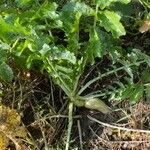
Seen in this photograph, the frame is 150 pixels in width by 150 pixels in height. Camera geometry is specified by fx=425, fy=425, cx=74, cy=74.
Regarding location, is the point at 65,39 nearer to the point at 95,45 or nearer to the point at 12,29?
the point at 95,45

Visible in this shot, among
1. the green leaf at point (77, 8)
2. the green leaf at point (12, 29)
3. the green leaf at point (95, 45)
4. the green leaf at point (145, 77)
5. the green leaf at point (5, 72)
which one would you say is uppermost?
the green leaf at point (12, 29)

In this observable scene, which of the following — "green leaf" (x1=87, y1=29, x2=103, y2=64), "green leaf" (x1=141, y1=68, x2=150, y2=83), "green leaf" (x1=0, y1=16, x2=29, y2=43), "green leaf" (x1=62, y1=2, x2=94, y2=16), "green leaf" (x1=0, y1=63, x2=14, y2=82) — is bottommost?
"green leaf" (x1=141, y1=68, x2=150, y2=83)

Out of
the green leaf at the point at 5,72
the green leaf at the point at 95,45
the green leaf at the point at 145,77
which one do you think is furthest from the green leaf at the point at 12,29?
the green leaf at the point at 145,77

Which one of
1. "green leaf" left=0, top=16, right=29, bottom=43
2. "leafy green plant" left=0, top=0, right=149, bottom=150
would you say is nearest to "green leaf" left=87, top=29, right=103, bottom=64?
"leafy green plant" left=0, top=0, right=149, bottom=150

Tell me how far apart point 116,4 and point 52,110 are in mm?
651

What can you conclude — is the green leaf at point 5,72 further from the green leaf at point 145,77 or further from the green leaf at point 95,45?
the green leaf at point 145,77

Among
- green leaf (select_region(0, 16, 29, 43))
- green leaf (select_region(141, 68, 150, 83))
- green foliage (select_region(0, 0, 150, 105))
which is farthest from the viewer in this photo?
green leaf (select_region(141, 68, 150, 83))

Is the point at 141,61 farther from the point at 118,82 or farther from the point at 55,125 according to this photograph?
A: the point at 55,125

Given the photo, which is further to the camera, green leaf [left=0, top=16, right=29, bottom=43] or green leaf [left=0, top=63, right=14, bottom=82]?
green leaf [left=0, top=63, right=14, bottom=82]

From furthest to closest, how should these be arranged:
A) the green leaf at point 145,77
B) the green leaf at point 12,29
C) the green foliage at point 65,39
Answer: the green leaf at point 145,77 < the green foliage at point 65,39 < the green leaf at point 12,29

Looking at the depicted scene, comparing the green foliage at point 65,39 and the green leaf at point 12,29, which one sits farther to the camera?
the green foliage at point 65,39

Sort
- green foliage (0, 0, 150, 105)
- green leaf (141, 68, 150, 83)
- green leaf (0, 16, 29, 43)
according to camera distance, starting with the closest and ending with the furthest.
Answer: green leaf (0, 16, 29, 43), green foliage (0, 0, 150, 105), green leaf (141, 68, 150, 83)

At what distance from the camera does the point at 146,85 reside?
209 centimetres

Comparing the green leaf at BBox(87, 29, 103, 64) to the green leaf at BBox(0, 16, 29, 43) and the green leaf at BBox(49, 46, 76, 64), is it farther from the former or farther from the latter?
the green leaf at BBox(0, 16, 29, 43)
